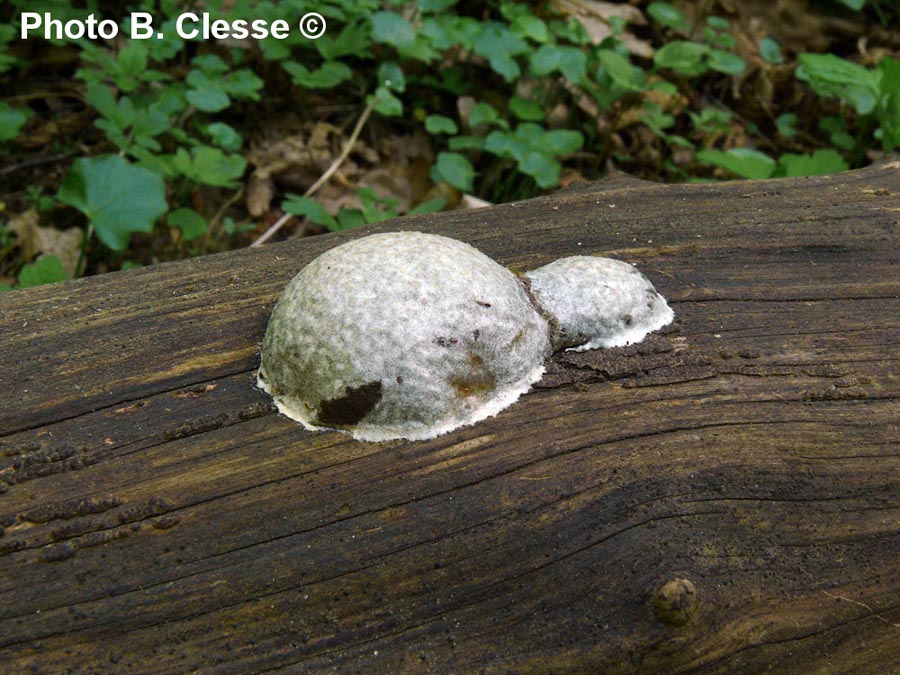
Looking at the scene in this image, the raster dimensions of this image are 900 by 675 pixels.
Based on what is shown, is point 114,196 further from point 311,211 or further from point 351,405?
point 351,405

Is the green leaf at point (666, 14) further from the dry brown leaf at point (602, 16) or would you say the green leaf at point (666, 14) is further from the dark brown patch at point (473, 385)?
the dark brown patch at point (473, 385)

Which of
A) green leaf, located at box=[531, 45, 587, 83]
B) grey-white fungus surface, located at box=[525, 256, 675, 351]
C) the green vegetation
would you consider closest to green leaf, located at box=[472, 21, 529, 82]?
the green vegetation

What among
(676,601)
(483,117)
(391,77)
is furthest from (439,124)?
(676,601)

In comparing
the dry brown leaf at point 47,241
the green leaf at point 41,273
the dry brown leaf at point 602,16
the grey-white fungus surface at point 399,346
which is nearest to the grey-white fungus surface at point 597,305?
the grey-white fungus surface at point 399,346

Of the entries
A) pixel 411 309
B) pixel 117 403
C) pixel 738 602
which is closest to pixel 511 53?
pixel 411 309

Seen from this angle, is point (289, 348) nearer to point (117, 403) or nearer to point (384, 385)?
point (384, 385)
